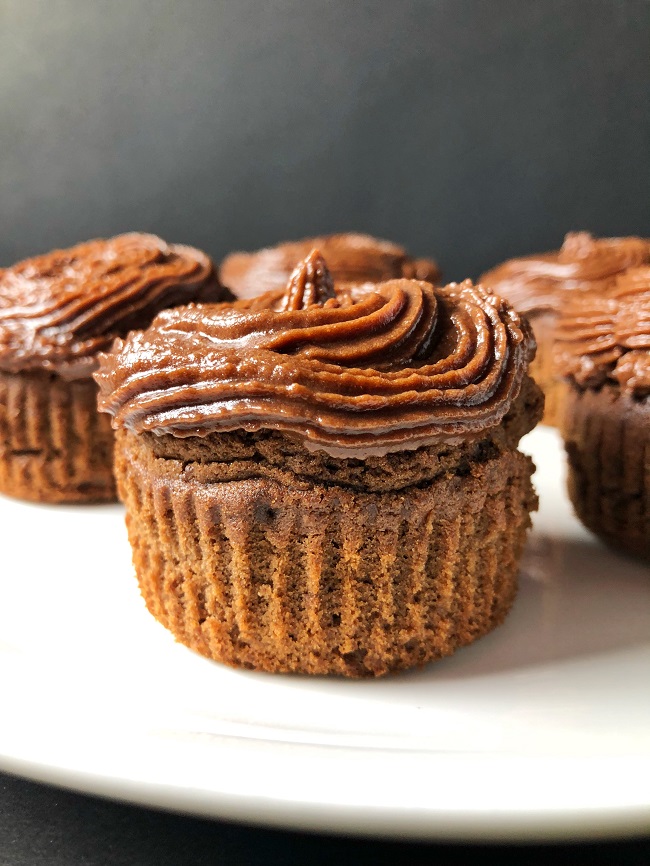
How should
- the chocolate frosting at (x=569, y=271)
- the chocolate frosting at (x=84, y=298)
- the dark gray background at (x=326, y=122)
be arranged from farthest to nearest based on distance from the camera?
the dark gray background at (x=326, y=122), the chocolate frosting at (x=569, y=271), the chocolate frosting at (x=84, y=298)

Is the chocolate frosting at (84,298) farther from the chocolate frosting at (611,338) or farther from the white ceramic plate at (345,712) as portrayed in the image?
the chocolate frosting at (611,338)

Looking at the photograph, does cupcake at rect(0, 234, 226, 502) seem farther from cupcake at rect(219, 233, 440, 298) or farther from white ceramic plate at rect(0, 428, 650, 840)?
cupcake at rect(219, 233, 440, 298)

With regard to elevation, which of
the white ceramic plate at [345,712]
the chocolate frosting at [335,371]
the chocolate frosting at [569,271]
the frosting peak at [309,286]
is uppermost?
the frosting peak at [309,286]

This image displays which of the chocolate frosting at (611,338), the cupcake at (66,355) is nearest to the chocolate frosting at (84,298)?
the cupcake at (66,355)

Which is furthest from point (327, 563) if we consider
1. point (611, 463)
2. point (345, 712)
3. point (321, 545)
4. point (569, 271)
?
point (569, 271)

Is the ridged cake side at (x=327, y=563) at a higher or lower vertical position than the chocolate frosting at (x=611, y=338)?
lower

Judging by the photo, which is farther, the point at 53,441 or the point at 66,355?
the point at 53,441

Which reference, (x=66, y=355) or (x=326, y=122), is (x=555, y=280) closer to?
(x=66, y=355)

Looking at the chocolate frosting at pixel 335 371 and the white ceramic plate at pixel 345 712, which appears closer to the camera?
the white ceramic plate at pixel 345 712

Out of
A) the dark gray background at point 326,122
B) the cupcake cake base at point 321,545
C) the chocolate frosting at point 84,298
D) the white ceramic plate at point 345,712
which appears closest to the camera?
the white ceramic plate at point 345,712
